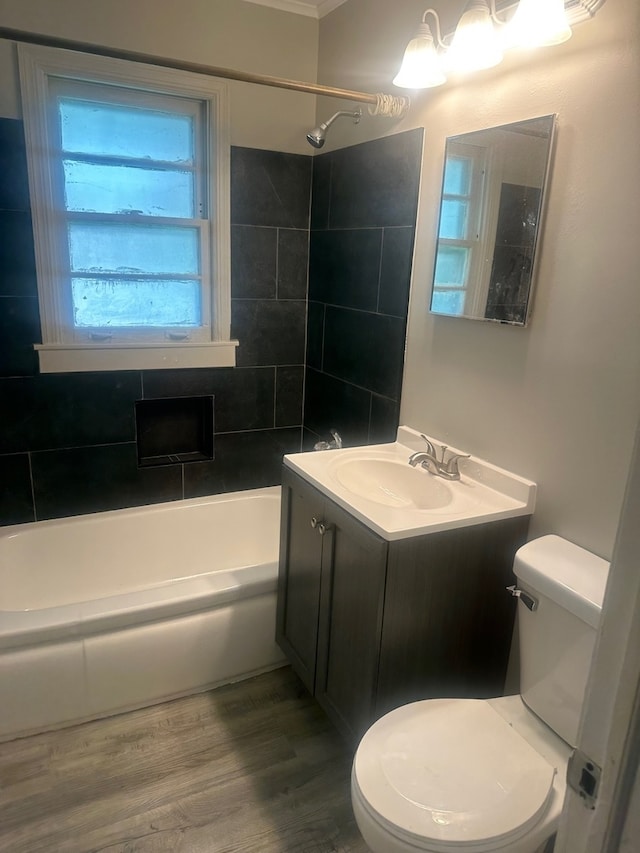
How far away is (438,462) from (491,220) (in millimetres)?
787

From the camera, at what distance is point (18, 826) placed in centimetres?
161

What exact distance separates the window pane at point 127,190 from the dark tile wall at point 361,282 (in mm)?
644

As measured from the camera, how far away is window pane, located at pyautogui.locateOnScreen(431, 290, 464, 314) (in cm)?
192

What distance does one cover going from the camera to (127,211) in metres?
2.54

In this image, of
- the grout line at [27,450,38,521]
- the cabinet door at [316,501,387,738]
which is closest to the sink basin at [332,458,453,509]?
the cabinet door at [316,501,387,738]

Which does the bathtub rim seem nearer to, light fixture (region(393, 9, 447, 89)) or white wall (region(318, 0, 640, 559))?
white wall (region(318, 0, 640, 559))

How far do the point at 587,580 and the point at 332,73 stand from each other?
236cm

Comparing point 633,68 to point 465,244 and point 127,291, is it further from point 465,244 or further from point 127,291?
point 127,291

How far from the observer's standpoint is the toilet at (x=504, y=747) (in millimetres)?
1180

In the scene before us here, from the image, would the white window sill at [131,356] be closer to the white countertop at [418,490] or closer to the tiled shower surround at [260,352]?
the tiled shower surround at [260,352]

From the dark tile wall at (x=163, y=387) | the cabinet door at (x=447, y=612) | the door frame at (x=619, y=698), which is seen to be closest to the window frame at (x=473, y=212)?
the cabinet door at (x=447, y=612)

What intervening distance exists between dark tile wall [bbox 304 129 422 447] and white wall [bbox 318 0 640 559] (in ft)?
0.55

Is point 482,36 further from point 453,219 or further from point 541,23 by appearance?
point 453,219

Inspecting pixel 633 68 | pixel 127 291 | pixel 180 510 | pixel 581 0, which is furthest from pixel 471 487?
pixel 127 291
